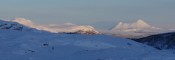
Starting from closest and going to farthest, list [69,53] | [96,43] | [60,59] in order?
1. [60,59]
2. [69,53]
3. [96,43]

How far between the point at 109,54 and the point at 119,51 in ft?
2.83

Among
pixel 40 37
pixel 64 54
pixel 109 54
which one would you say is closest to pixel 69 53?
pixel 64 54

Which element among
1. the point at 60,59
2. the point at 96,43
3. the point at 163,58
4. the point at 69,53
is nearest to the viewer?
the point at 163,58

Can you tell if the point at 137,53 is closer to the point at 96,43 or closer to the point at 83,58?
the point at 83,58

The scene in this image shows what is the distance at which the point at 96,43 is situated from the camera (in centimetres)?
3306

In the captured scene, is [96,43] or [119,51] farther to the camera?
[96,43]

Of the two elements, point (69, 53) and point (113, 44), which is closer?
point (69, 53)

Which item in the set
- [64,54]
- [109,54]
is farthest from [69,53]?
[109,54]

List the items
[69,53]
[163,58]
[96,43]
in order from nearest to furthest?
[163,58], [69,53], [96,43]

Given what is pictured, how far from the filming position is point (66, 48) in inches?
1205

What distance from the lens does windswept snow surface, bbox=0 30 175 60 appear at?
90.1ft

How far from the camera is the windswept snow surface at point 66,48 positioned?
90.1 feet

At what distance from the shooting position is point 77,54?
28828 mm

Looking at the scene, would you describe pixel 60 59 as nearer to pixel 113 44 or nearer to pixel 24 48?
pixel 24 48
